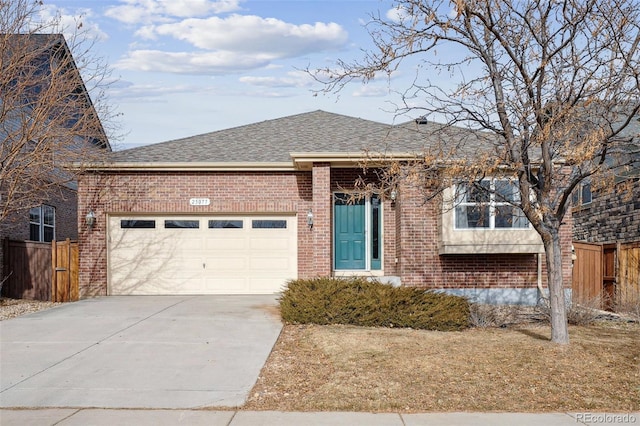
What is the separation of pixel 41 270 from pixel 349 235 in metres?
8.01

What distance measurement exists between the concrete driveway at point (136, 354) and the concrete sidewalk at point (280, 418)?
272 millimetres

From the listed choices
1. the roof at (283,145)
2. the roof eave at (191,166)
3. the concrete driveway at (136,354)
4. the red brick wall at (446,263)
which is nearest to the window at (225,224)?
the roof eave at (191,166)

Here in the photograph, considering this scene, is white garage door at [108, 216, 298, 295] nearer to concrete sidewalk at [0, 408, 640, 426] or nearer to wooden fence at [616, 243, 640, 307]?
wooden fence at [616, 243, 640, 307]

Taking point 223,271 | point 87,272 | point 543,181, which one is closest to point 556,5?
point 543,181

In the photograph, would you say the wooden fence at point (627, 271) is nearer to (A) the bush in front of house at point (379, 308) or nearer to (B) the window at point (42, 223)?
(A) the bush in front of house at point (379, 308)

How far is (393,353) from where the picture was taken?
962cm

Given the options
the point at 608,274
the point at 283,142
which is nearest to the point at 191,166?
the point at 283,142

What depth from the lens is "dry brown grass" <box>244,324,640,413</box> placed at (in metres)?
7.50

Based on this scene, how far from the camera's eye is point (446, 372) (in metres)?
8.62

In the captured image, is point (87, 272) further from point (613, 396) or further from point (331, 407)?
point (613, 396)

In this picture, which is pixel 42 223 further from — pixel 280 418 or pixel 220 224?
pixel 280 418

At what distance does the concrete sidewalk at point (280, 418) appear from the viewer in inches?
267

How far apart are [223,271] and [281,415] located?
401 inches

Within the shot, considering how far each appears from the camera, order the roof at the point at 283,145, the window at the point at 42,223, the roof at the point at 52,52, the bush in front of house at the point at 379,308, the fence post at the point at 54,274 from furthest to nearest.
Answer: the window at the point at 42,223, the roof at the point at 283,145, the fence post at the point at 54,274, the roof at the point at 52,52, the bush in front of house at the point at 379,308
